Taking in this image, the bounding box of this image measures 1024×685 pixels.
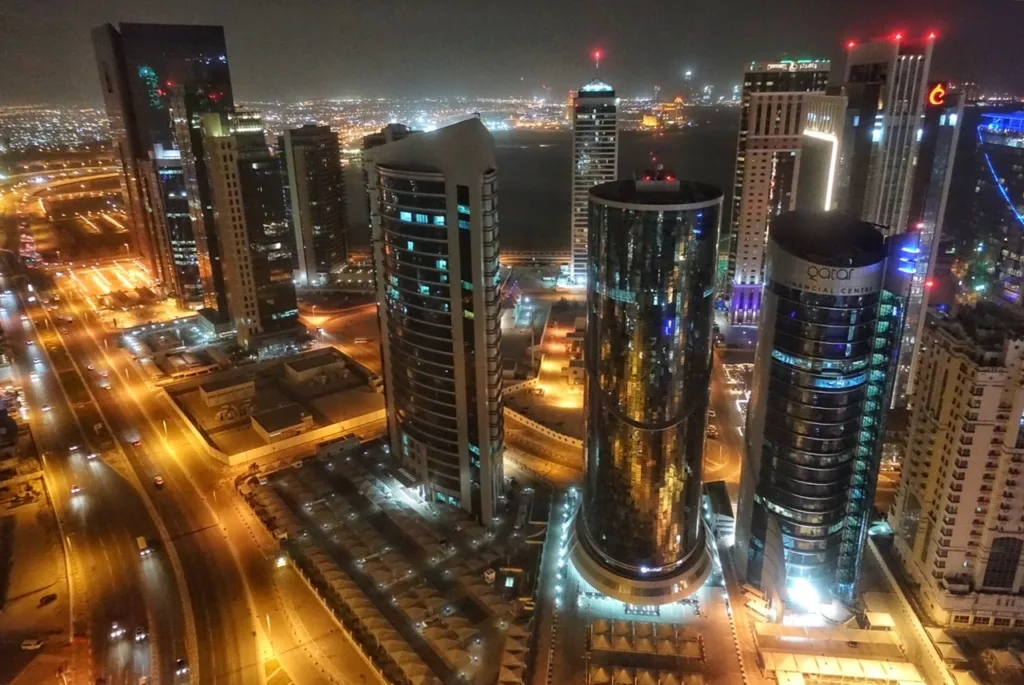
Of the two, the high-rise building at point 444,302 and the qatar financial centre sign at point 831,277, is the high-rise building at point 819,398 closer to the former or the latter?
the qatar financial centre sign at point 831,277

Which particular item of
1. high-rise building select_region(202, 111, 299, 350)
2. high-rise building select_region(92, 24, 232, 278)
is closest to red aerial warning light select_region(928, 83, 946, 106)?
high-rise building select_region(202, 111, 299, 350)

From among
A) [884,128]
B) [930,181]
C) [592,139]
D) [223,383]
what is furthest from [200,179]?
[930,181]

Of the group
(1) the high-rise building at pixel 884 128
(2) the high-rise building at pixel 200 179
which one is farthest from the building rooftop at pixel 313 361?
(1) the high-rise building at pixel 884 128

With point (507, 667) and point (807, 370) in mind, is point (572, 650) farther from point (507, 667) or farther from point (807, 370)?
point (807, 370)

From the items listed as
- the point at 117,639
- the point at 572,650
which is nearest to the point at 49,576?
the point at 117,639

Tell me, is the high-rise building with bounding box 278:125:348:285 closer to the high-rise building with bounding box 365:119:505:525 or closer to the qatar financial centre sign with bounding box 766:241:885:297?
the high-rise building with bounding box 365:119:505:525

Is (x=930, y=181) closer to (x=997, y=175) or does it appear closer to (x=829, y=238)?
(x=997, y=175)
